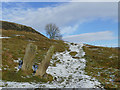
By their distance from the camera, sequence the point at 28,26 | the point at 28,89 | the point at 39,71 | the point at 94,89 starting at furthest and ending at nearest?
the point at 28,26 → the point at 39,71 → the point at 94,89 → the point at 28,89

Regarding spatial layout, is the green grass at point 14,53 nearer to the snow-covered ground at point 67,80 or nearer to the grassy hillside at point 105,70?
the snow-covered ground at point 67,80

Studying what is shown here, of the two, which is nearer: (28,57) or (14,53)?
(28,57)

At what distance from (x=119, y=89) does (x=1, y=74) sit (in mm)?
12437

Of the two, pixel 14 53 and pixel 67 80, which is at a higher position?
pixel 14 53

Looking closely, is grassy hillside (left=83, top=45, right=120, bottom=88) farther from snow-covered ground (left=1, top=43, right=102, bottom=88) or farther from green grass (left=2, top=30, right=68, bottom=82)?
green grass (left=2, top=30, right=68, bottom=82)

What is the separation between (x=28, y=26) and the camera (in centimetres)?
7231

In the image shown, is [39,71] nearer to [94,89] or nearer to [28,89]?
[28,89]

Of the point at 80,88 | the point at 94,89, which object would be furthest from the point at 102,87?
the point at 80,88

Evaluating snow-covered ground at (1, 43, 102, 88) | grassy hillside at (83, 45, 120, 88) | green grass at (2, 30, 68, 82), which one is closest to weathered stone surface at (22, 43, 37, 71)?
green grass at (2, 30, 68, 82)

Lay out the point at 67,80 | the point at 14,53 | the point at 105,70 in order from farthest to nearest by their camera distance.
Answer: the point at 14,53 < the point at 105,70 < the point at 67,80

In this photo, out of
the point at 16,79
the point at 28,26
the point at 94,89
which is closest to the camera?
the point at 94,89

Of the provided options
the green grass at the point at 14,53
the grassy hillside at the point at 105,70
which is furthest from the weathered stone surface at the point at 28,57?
the grassy hillside at the point at 105,70

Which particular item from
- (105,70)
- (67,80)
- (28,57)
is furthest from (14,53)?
(105,70)

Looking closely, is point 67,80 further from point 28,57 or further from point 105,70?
point 105,70
